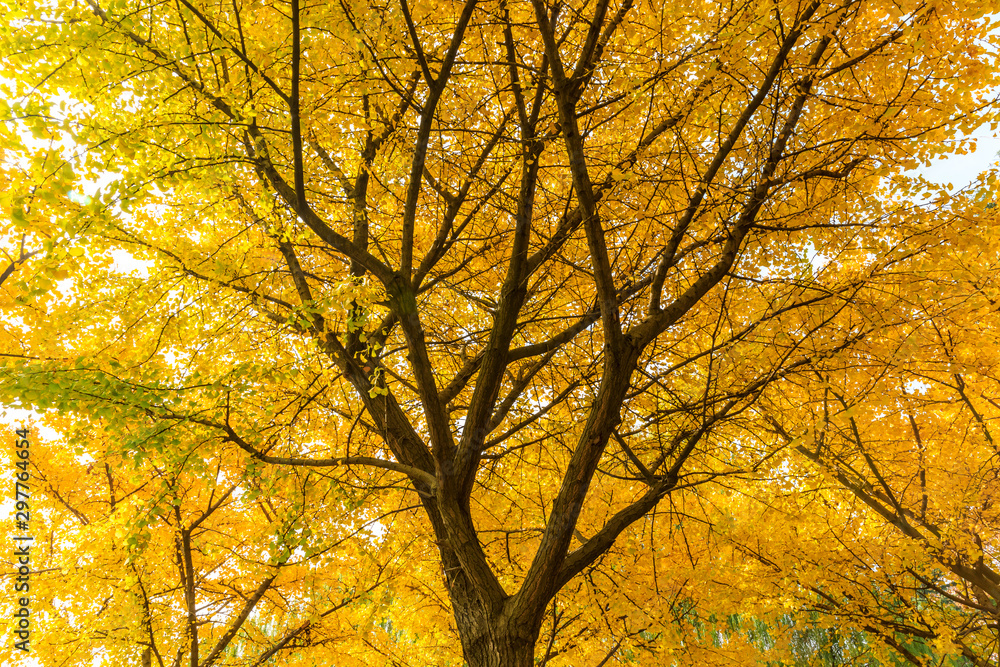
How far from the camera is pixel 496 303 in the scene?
4.61 meters

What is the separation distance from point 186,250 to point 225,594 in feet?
13.1

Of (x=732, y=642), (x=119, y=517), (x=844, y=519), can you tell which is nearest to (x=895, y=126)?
(x=844, y=519)

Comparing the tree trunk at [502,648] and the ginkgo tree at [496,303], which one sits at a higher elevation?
the ginkgo tree at [496,303]

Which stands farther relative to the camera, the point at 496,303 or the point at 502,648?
the point at 496,303

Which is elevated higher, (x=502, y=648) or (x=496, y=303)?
(x=496, y=303)

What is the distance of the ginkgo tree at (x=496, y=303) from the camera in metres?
3.05

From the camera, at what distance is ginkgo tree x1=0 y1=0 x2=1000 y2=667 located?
120 inches

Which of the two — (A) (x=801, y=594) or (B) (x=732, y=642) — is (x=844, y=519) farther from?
(B) (x=732, y=642)

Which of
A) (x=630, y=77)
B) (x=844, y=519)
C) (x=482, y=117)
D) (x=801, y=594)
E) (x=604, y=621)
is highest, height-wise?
(x=482, y=117)

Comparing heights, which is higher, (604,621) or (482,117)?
(482,117)

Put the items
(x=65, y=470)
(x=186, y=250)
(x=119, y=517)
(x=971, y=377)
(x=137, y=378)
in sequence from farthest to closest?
(x=65, y=470) < (x=971, y=377) < (x=119, y=517) < (x=186, y=250) < (x=137, y=378)

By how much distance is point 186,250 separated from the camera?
4.29 metres

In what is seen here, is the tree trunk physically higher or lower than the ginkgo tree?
lower

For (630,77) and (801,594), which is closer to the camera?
(630,77)
